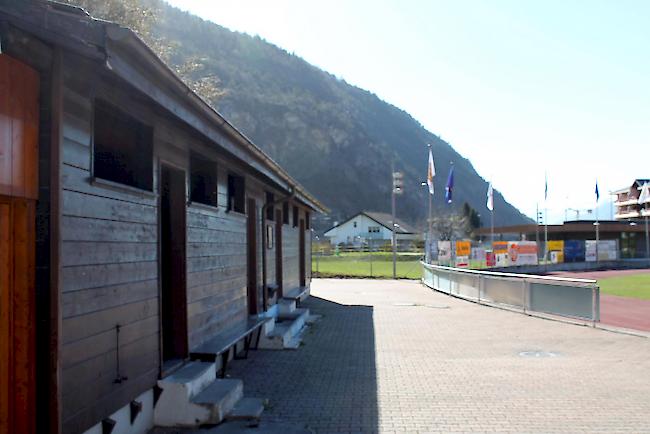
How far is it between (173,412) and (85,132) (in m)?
2.79

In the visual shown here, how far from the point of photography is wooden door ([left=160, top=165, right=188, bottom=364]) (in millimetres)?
7227

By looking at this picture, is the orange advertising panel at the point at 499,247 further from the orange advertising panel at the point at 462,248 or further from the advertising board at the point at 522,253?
the orange advertising panel at the point at 462,248

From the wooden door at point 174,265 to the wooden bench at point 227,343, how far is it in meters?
0.26

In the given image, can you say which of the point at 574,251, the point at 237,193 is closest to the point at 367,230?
the point at 574,251

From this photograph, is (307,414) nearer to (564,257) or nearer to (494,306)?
(494,306)

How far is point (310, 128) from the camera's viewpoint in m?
143

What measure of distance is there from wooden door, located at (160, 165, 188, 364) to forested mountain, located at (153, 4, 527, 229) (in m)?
115

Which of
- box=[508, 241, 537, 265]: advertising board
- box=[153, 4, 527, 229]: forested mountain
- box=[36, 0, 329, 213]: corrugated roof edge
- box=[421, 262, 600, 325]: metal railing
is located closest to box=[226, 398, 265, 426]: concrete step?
box=[36, 0, 329, 213]: corrugated roof edge

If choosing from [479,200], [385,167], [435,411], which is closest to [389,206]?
[385,167]

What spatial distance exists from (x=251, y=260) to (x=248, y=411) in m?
5.52

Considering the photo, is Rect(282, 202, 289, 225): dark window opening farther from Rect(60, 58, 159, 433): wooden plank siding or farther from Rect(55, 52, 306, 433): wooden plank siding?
Rect(60, 58, 159, 433): wooden plank siding

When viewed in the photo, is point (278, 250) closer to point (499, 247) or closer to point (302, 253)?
point (302, 253)

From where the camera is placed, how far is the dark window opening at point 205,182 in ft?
28.3

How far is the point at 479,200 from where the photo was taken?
572ft
